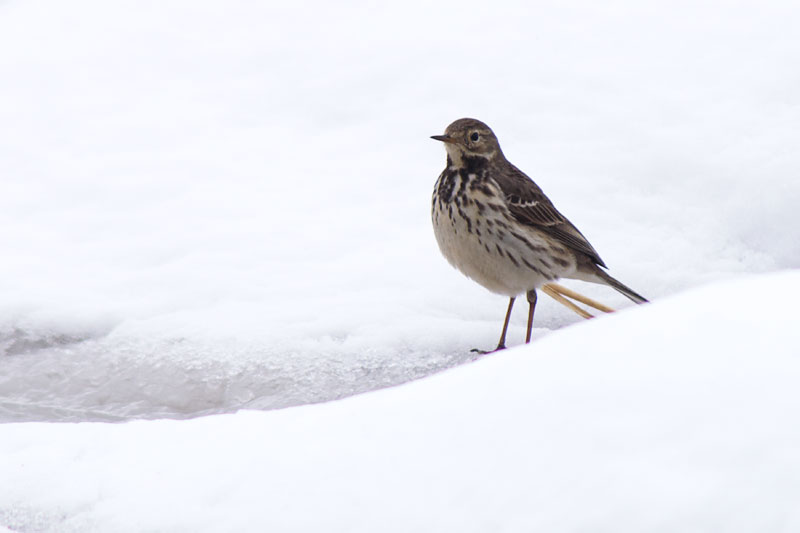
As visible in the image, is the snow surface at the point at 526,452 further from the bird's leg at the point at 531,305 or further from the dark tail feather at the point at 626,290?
the dark tail feather at the point at 626,290

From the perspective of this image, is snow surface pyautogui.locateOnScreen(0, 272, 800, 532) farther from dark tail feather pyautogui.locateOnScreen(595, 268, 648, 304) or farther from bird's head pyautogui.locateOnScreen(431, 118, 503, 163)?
bird's head pyautogui.locateOnScreen(431, 118, 503, 163)

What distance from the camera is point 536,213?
5.93 m

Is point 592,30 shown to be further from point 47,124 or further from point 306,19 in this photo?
point 47,124

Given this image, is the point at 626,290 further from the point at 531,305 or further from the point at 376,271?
the point at 376,271

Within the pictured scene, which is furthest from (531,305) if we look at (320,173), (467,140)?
(320,173)

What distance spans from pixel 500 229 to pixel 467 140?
567 millimetres

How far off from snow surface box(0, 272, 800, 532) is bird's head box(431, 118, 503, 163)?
2.75 metres

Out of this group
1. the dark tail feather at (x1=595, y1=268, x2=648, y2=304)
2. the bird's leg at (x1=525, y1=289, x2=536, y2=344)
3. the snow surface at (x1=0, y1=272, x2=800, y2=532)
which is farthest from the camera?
the dark tail feather at (x1=595, y1=268, x2=648, y2=304)

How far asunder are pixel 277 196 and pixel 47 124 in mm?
1945

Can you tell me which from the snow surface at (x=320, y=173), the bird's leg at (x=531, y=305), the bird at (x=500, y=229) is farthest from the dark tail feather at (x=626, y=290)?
the bird's leg at (x=531, y=305)

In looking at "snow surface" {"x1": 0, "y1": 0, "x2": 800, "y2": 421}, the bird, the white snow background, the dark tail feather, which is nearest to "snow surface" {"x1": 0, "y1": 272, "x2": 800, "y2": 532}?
the white snow background

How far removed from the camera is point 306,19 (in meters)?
8.47

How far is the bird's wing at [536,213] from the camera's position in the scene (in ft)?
19.2

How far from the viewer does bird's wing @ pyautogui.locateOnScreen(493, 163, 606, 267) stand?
230 inches
